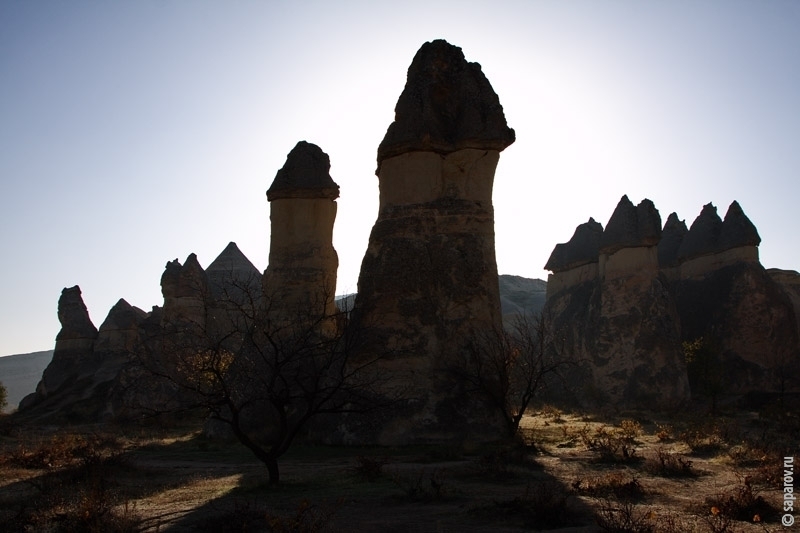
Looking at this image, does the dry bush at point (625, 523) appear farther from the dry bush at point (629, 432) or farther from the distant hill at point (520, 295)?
the distant hill at point (520, 295)

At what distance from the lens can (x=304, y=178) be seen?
56.4 ft

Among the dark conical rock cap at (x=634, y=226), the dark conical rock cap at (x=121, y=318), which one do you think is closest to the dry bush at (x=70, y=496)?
the dark conical rock cap at (x=634, y=226)

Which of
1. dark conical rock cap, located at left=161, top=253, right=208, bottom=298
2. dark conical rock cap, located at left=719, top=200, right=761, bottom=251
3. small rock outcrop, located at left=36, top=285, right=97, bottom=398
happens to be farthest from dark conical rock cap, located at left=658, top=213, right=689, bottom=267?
small rock outcrop, located at left=36, top=285, right=97, bottom=398

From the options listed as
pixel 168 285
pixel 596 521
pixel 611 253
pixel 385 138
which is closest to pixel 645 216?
pixel 611 253

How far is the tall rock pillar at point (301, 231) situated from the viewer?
16.7 metres

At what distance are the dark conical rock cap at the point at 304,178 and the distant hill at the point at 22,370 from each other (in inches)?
4620

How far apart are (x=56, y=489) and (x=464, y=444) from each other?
635cm

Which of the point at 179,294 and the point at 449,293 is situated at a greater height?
the point at 179,294

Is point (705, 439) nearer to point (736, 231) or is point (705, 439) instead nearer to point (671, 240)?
point (736, 231)

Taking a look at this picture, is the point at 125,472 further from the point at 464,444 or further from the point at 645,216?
the point at 645,216

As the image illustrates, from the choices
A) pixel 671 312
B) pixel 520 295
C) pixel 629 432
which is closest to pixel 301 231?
pixel 629 432

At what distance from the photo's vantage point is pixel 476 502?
6980mm

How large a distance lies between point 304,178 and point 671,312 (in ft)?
42.1

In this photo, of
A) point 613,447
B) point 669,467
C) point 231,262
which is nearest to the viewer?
point 669,467
